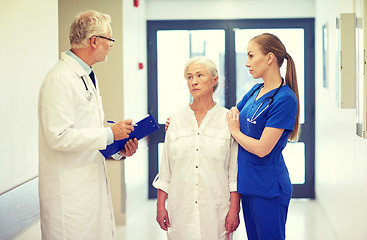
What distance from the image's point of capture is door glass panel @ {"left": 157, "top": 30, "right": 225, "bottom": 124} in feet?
21.1

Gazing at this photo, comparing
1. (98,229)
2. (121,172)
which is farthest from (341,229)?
(98,229)

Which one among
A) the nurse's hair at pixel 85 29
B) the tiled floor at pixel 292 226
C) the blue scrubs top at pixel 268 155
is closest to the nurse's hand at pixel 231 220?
the blue scrubs top at pixel 268 155

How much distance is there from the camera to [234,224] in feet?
8.39

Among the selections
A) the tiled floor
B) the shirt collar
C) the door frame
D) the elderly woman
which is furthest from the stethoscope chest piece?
the door frame

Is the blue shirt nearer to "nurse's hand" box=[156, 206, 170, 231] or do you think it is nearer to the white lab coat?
the white lab coat

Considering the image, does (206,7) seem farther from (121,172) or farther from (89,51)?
(89,51)

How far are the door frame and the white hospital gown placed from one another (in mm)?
3778

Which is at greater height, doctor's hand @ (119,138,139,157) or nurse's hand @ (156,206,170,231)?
doctor's hand @ (119,138,139,157)

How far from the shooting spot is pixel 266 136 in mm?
2477

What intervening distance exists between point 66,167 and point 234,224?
823mm

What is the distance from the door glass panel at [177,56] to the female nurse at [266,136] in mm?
3817

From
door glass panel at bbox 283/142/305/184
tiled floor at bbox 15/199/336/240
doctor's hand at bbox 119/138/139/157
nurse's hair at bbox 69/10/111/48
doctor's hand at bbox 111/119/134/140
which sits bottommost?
tiled floor at bbox 15/199/336/240

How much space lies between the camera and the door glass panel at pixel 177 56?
21.1ft

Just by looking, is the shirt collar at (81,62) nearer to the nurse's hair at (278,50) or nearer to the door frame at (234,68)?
the nurse's hair at (278,50)
